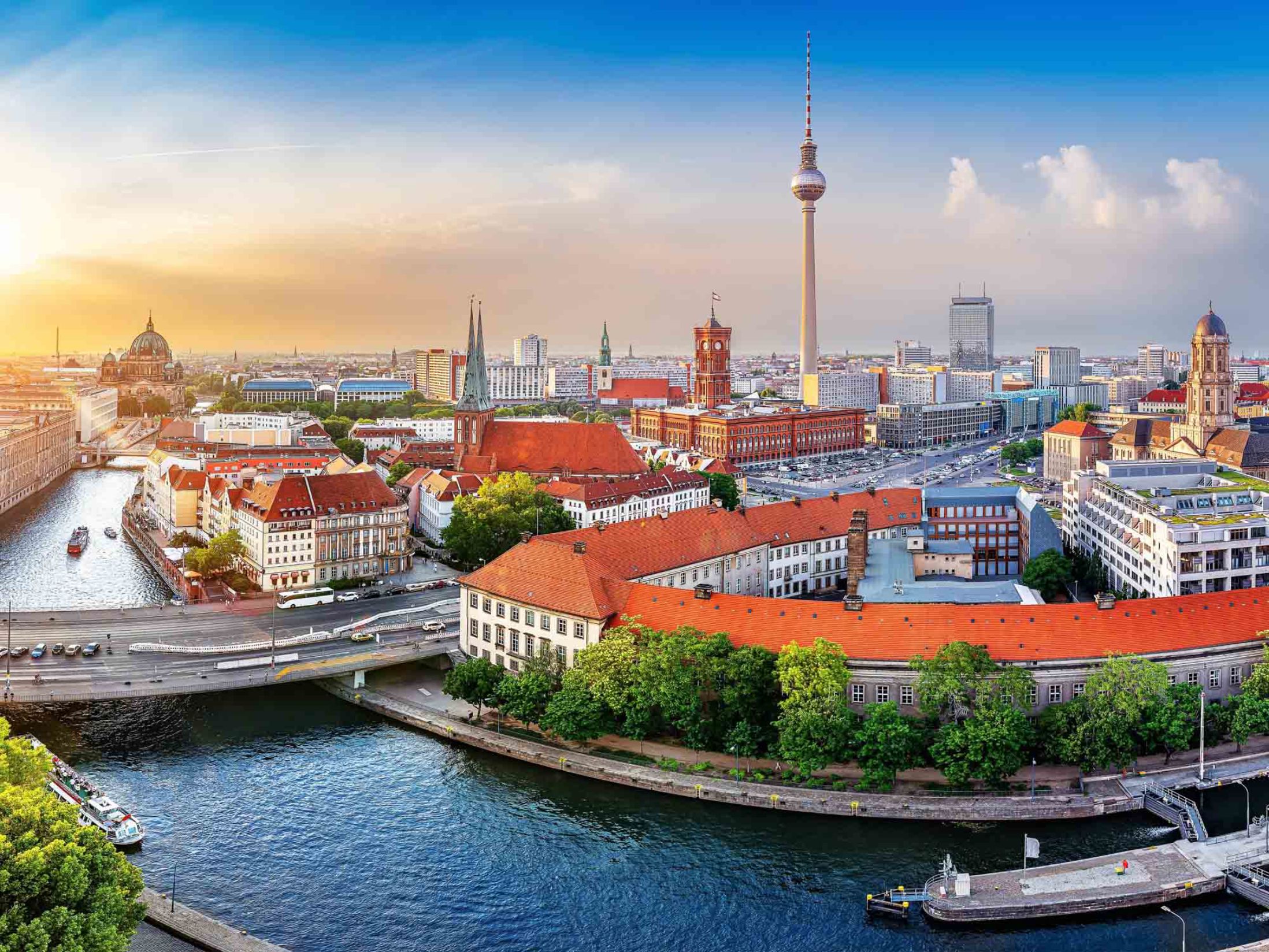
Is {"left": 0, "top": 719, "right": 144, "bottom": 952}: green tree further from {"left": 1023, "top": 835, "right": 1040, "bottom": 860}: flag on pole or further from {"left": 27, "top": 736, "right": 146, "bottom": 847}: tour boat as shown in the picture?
{"left": 1023, "top": 835, "right": 1040, "bottom": 860}: flag on pole

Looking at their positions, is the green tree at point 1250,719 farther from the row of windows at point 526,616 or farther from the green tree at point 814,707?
the row of windows at point 526,616

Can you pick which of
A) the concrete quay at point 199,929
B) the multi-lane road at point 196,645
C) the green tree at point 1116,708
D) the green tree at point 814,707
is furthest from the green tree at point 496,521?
the concrete quay at point 199,929

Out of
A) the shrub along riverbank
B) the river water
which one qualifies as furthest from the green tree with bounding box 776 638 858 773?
the river water

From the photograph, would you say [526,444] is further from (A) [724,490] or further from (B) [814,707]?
(B) [814,707]

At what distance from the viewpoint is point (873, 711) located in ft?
138

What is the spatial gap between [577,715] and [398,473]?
2744 inches

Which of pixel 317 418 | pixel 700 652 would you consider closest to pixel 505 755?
pixel 700 652

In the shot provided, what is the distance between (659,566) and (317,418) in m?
142

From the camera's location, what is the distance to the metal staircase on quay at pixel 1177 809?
3806 centimetres

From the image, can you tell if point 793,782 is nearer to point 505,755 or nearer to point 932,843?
point 932,843

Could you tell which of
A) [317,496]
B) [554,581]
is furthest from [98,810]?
[317,496]

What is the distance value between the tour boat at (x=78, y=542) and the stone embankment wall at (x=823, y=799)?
195 ft

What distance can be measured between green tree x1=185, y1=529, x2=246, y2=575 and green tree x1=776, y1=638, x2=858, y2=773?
149 feet

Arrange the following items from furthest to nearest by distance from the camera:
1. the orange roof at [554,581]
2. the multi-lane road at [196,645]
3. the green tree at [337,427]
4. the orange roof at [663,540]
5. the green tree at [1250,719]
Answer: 1. the green tree at [337,427]
2. the orange roof at [663,540]
3. the multi-lane road at [196,645]
4. the orange roof at [554,581]
5. the green tree at [1250,719]
